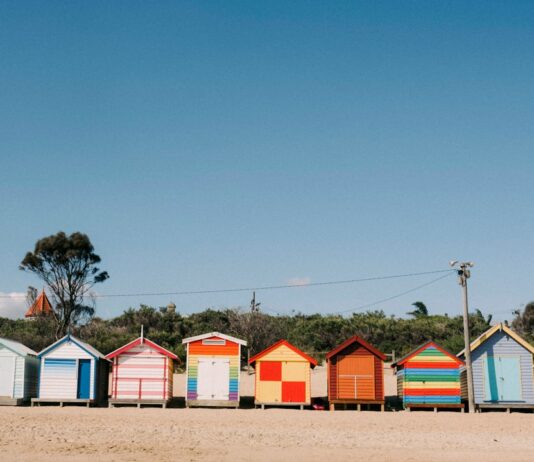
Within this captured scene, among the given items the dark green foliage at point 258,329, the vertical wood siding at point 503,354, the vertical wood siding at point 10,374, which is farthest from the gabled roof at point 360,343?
the dark green foliage at point 258,329

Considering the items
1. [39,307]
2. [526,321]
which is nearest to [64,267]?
[39,307]

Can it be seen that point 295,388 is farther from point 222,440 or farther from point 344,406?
point 222,440

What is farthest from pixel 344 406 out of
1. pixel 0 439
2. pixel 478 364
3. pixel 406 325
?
pixel 406 325

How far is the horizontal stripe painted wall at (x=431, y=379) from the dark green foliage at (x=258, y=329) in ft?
57.8

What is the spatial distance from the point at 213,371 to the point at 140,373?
121 inches

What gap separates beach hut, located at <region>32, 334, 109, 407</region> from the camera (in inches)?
1191

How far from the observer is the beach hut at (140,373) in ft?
98.8

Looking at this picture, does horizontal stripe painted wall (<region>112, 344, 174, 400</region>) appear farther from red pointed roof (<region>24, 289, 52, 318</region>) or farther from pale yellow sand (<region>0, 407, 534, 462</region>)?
red pointed roof (<region>24, 289, 52, 318</region>)

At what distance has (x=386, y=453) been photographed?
743 inches

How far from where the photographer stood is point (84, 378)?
30.4 m

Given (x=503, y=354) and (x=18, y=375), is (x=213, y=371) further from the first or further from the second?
(x=503, y=354)

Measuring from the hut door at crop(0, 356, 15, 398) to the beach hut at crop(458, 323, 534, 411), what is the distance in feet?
64.4

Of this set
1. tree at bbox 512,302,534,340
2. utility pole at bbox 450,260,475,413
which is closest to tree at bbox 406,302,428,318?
tree at bbox 512,302,534,340

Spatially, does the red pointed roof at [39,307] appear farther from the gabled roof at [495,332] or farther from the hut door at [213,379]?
the gabled roof at [495,332]
